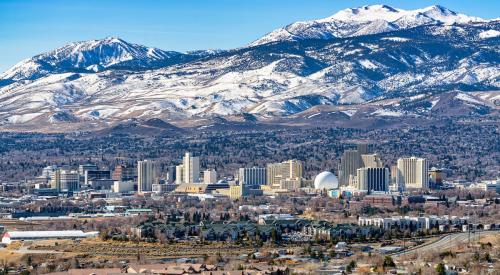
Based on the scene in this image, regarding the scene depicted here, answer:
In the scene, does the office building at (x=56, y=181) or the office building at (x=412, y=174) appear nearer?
the office building at (x=412, y=174)

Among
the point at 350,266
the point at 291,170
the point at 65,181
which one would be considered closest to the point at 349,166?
the point at 291,170

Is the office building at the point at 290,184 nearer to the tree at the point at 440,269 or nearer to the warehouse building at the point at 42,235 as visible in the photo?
the warehouse building at the point at 42,235

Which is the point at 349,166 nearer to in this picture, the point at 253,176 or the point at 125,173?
the point at 253,176

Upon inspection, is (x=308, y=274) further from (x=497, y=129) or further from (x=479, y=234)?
(x=497, y=129)

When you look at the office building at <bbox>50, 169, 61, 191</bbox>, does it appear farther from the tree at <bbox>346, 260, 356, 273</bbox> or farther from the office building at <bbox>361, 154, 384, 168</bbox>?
the tree at <bbox>346, 260, 356, 273</bbox>

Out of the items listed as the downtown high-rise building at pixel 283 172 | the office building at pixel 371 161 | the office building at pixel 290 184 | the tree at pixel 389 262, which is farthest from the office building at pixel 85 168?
the tree at pixel 389 262

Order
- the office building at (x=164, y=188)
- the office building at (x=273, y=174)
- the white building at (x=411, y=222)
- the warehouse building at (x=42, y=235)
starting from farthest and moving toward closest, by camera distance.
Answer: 1. the office building at (x=273, y=174)
2. the office building at (x=164, y=188)
3. the white building at (x=411, y=222)
4. the warehouse building at (x=42, y=235)

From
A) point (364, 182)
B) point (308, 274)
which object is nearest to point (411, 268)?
point (308, 274)
